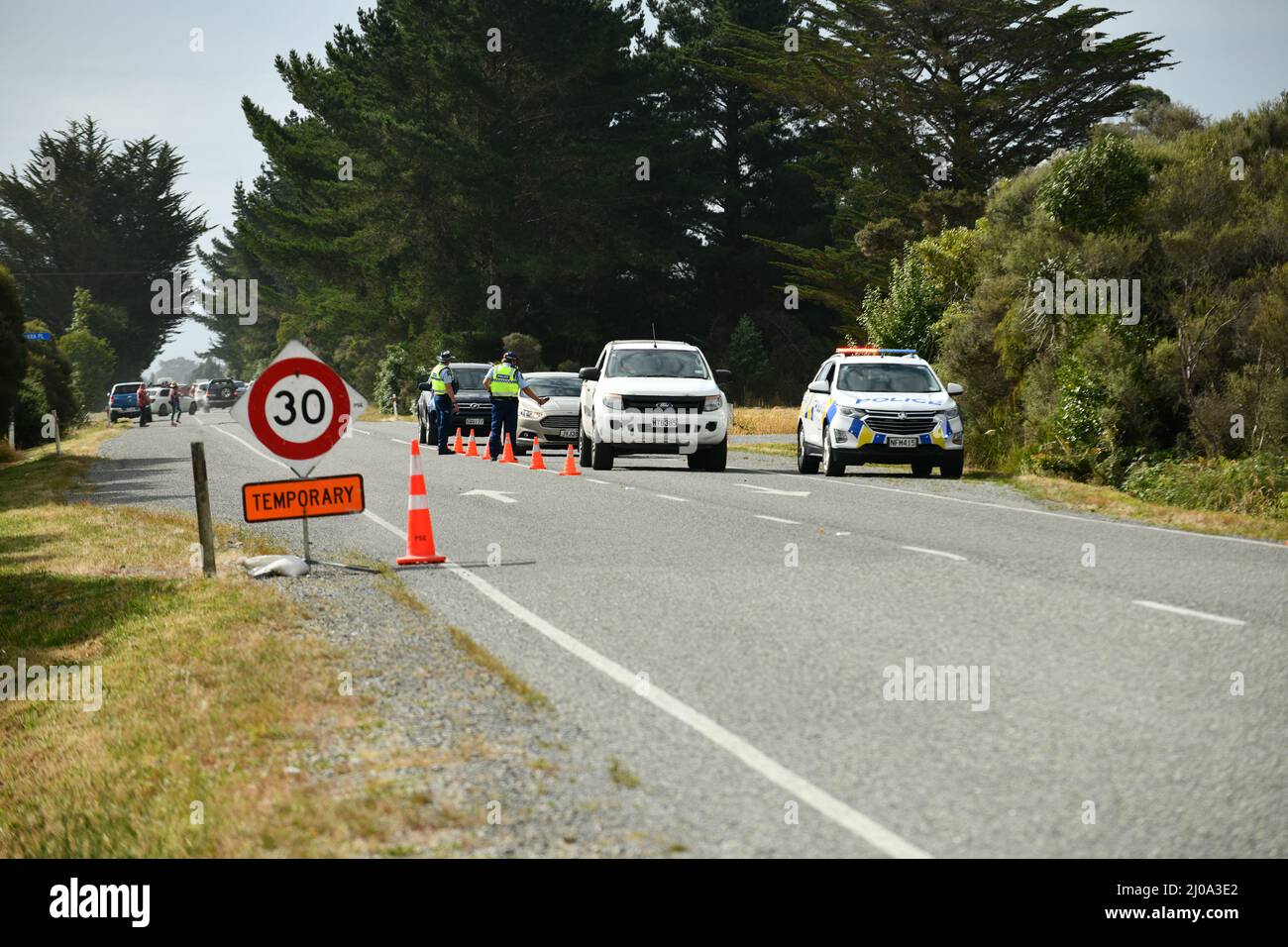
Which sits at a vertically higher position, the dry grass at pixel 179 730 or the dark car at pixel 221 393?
the dark car at pixel 221 393

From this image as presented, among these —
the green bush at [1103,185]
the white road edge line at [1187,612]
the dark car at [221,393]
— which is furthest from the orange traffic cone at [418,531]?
the dark car at [221,393]

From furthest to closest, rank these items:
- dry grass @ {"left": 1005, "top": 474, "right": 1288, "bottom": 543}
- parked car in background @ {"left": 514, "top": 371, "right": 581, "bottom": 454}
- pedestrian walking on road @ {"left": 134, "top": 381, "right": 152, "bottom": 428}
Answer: pedestrian walking on road @ {"left": 134, "top": 381, "right": 152, "bottom": 428}
parked car in background @ {"left": 514, "top": 371, "right": 581, "bottom": 454}
dry grass @ {"left": 1005, "top": 474, "right": 1288, "bottom": 543}

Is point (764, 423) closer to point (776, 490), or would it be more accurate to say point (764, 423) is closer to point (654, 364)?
point (654, 364)

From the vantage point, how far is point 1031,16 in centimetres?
4756

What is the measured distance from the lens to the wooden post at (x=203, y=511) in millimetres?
11484

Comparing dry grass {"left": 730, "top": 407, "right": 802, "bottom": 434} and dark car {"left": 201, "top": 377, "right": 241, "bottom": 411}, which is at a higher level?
dark car {"left": 201, "top": 377, "right": 241, "bottom": 411}

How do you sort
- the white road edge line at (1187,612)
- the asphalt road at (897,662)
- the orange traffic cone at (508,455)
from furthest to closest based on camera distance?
the orange traffic cone at (508,455)
the white road edge line at (1187,612)
the asphalt road at (897,662)

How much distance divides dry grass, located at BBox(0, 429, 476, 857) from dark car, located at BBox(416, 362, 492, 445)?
19636 mm

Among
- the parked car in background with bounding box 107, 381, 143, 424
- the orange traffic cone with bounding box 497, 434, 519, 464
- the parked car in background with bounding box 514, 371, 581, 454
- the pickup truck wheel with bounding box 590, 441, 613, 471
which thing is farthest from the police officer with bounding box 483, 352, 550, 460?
the parked car in background with bounding box 107, 381, 143, 424

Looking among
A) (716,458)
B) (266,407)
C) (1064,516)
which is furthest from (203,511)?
(716,458)

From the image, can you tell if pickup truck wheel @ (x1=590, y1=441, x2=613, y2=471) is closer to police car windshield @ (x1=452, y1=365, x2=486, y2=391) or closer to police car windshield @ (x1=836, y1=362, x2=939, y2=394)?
police car windshield @ (x1=836, y1=362, x2=939, y2=394)

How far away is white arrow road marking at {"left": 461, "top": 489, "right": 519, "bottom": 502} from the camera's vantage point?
19.1 m

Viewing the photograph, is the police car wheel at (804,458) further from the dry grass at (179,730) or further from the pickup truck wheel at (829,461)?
the dry grass at (179,730)

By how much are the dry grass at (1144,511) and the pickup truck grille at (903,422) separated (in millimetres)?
1511
